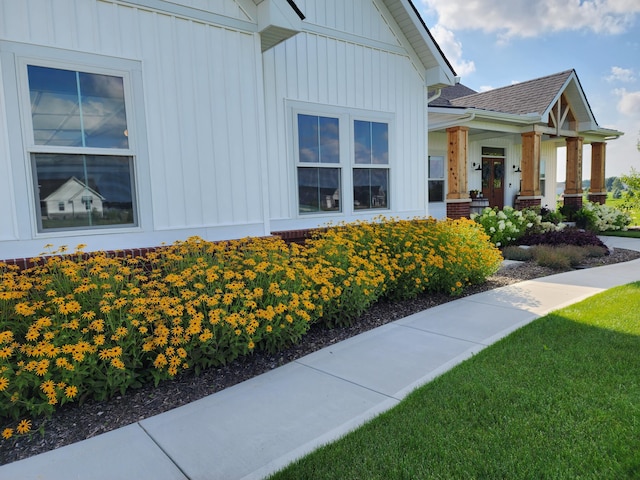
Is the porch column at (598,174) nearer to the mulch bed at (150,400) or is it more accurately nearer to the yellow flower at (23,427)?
the mulch bed at (150,400)

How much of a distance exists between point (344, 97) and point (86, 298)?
518 centimetres

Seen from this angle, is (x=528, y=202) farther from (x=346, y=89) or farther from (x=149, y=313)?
Answer: (x=149, y=313)

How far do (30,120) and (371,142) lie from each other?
5.13 m

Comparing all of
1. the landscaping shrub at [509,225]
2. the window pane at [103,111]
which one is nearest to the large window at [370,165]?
the landscaping shrub at [509,225]

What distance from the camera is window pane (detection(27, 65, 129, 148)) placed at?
408 centimetres

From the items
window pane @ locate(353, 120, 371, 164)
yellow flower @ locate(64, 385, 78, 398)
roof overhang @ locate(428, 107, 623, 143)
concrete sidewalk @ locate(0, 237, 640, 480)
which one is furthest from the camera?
roof overhang @ locate(428, 107, 623, 143)

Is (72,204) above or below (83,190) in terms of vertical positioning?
below

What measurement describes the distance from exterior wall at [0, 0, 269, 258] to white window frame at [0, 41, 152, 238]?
0.5 inches

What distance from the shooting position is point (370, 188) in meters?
7.52

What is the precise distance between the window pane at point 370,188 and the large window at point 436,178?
548cm

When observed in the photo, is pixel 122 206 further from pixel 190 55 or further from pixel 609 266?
pixel 609 266

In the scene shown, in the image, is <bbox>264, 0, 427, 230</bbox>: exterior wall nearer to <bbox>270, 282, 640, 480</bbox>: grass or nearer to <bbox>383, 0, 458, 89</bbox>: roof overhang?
<bbox>383, 0, 458, 89</bbox>: roof overhang

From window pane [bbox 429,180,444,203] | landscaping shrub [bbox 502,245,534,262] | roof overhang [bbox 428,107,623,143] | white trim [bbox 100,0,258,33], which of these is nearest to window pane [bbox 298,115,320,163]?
white trim [bbox 100,0,258,33]

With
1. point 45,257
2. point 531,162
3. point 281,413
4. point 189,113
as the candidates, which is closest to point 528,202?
point 531,162
